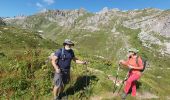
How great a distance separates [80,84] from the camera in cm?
1812

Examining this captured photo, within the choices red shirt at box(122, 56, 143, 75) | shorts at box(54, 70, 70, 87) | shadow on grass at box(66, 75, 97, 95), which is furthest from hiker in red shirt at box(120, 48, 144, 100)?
shorts at box(54, 70, 70, 87)

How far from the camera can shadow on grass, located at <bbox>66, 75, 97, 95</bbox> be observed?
681 inches

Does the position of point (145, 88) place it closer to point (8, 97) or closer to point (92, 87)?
point (92, 87)

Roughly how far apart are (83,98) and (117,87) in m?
3.08

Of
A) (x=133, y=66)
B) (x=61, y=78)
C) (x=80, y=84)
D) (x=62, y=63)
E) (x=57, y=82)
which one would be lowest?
(x=80, y=84)

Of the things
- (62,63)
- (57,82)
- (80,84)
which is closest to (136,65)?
(80,84)

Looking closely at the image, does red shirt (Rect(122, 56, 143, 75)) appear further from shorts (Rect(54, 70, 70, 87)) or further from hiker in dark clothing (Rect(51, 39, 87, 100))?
shorts (Rect(54, 70, 70, 87))

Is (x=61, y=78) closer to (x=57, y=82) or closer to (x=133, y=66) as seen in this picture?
(x=57, y=82)

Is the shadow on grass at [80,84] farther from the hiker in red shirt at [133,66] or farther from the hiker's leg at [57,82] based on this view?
the hiker in red shirt at [133,66]

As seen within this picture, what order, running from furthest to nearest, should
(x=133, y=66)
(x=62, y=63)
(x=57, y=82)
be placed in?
(x=133, y=66)
(x=57, y=82)
(x=62, y=63)

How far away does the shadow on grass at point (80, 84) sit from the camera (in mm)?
17288

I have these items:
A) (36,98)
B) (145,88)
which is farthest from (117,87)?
(36,98)

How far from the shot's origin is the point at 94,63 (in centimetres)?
2358

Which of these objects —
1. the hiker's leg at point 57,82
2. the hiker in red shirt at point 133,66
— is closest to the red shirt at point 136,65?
the hiker in red shirt at point 133,66
